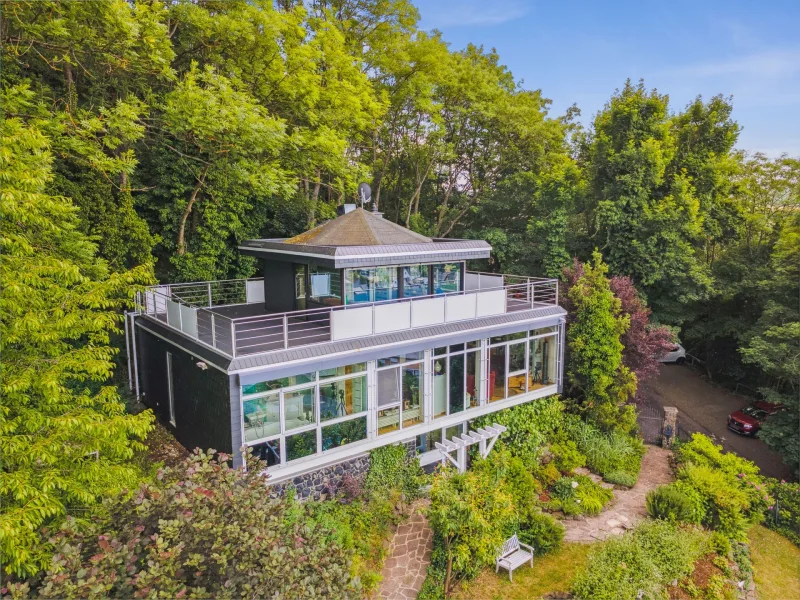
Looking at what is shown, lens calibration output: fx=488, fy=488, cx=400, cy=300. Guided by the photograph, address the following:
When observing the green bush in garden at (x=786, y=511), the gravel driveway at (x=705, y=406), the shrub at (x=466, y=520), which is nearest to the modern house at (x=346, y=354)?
the shrub at (x=466, y=520)

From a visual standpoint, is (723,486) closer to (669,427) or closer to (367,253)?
(669,427)

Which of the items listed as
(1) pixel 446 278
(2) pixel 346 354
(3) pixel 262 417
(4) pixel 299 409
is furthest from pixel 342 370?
(1) pixel 446 278

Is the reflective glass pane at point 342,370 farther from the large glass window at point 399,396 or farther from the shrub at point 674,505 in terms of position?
the shrub at point 674,505

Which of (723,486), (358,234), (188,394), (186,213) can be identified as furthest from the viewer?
(186,213)

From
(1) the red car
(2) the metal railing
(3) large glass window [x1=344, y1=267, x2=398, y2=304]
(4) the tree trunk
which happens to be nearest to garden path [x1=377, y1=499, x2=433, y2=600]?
(2) the metal railing

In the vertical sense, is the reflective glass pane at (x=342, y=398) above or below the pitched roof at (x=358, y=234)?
below

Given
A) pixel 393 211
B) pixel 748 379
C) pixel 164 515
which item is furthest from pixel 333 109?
pixel 748 379

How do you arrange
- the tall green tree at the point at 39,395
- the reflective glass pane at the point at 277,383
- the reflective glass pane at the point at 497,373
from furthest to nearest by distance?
the reflective glass pane at the point at 497,373, the reflective glass pane at the point at 277,383, the tall green tree at the point at 39,395
